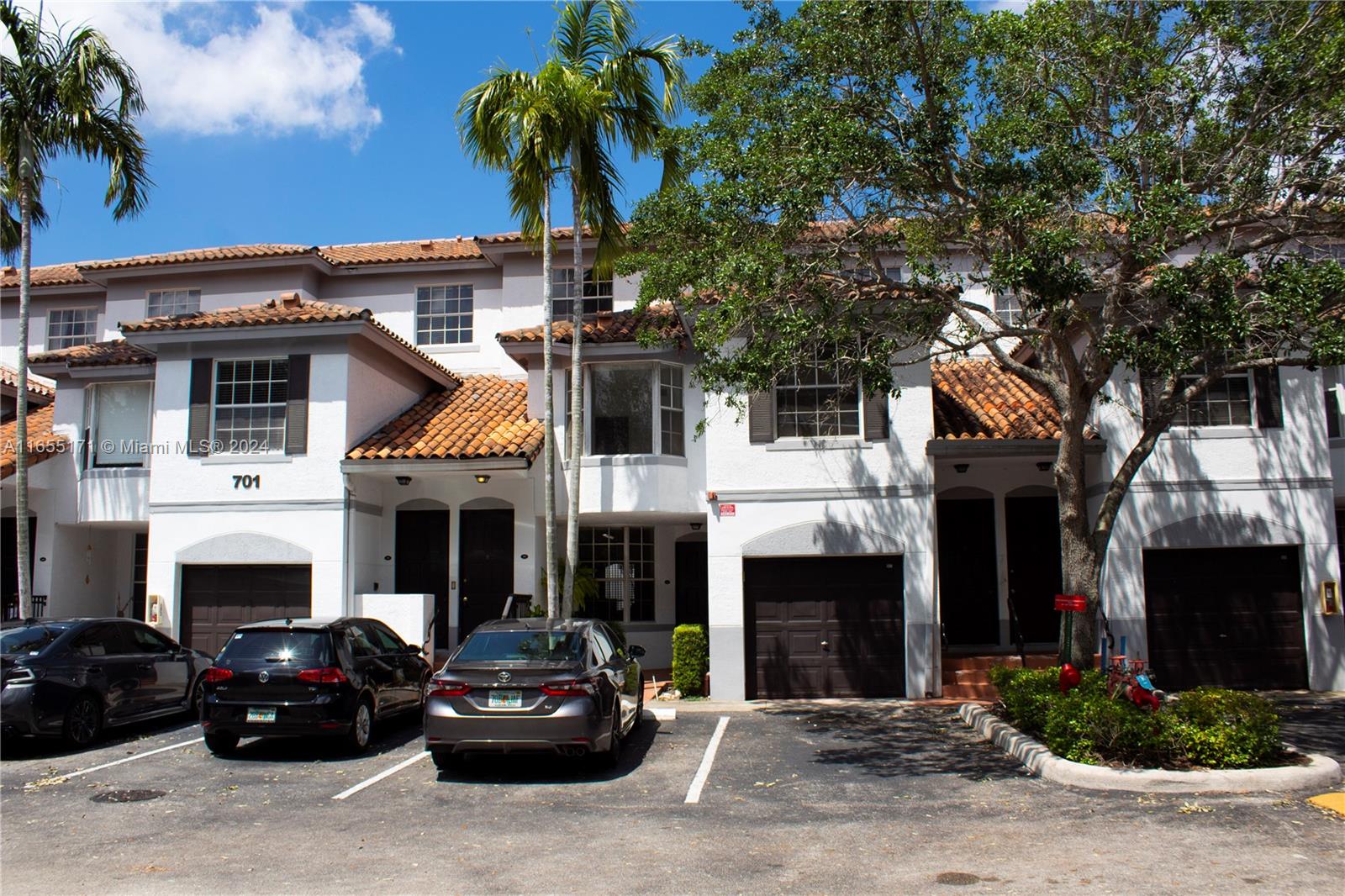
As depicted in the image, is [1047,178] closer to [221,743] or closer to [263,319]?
[221,743]

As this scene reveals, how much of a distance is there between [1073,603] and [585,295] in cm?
1211

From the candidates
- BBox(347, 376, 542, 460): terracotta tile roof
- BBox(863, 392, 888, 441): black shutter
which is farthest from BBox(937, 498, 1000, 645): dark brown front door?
→ BBox(347, 376, 542, 460): terracotta tile roof

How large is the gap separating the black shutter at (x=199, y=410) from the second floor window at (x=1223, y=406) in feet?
52.1

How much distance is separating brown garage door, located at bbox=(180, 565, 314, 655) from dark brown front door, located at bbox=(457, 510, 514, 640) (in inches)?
107

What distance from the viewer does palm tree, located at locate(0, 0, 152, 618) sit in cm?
1656

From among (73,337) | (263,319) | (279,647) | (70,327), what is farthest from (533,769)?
(70,327)

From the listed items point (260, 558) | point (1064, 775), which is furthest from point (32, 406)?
point (1064, 775)

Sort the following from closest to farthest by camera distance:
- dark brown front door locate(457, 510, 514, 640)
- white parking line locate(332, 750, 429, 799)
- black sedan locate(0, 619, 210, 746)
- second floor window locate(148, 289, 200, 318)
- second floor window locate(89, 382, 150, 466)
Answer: white parking line locate(332, 750, 429, 799), black sedan locate(0, 619, 210, 746), dark brown front door locate(457, 510, 514, 640), second floor window locate(89, 382, 150, 466), second floor window locate(148, 289, 200, 318)

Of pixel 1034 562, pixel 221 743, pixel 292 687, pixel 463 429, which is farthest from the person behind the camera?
pixel 1034 562

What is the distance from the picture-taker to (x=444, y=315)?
22.2 metres

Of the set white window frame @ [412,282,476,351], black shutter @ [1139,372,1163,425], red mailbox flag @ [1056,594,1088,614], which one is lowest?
red mailbox flag @ [1056,594,1088,614]

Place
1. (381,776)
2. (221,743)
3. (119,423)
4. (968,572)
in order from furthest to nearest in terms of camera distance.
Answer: (119,423) → (968,572) → (221,743) → (381,776)

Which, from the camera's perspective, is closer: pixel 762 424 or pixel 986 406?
pixel 762 424

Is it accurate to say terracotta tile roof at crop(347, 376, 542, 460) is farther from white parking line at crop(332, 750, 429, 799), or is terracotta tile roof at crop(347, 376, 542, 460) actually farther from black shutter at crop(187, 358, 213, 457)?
white parking line at crop(332, 750, 429, 799)
